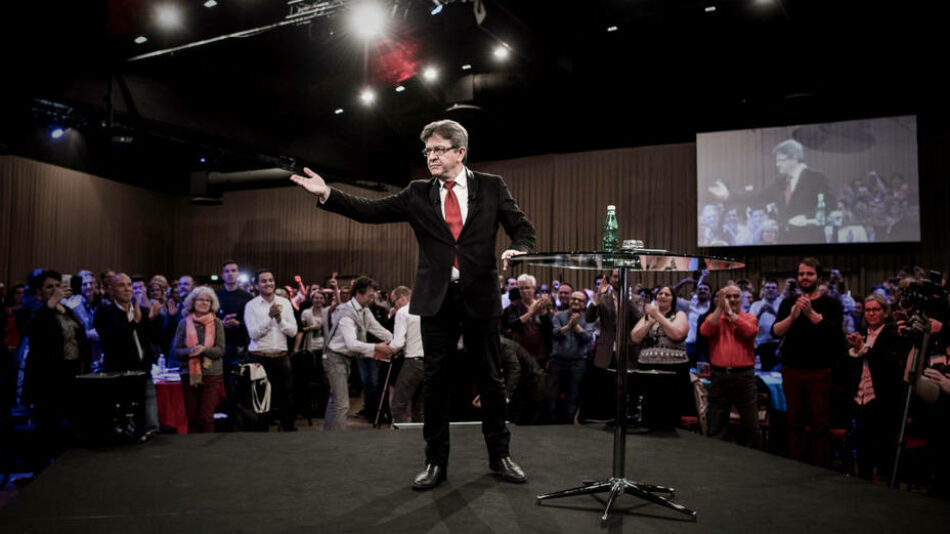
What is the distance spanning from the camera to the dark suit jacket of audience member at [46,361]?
482cm

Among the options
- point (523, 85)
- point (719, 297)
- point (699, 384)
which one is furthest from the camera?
point (523, 85)

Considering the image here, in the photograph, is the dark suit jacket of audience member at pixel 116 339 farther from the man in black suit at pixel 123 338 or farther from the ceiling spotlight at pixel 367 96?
the ceiling spotlight at pixel 367 96

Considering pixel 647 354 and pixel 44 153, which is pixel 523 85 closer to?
pixel 647 354

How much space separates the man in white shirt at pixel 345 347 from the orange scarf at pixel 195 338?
3.40 feet

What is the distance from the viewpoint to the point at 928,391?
13.0ft

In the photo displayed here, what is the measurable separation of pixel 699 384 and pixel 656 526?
3.50m

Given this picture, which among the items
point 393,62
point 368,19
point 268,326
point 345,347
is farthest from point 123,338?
point 393,62

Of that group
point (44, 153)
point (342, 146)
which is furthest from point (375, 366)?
point (44, 153)

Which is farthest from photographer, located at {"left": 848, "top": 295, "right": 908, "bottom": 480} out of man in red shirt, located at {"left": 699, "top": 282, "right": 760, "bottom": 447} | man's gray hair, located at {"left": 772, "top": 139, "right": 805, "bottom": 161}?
man's gray hair, located at {"left": 772, "top": 139, "right": 805, "bottom": 161}

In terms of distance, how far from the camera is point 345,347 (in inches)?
229

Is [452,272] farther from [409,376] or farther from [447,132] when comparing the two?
[409,376]

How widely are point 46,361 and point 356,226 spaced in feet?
38.8

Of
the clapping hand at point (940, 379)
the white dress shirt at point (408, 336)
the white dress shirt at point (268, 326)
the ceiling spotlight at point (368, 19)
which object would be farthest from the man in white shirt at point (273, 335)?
the clapping hand at point (940, 379)

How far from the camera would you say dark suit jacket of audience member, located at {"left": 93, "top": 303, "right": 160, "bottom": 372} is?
451 centimetres
